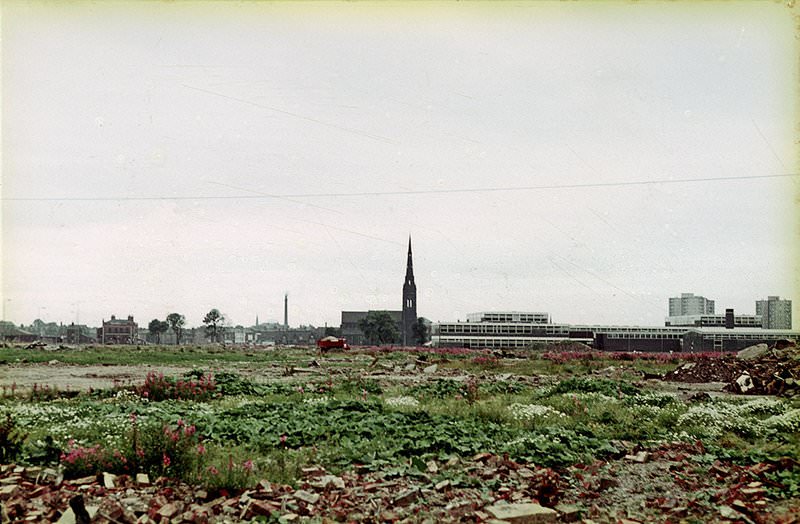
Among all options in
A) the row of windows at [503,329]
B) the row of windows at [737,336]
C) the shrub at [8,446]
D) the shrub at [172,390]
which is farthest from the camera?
the row of windows at [503,329]

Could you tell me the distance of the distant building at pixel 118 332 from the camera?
2891 inches

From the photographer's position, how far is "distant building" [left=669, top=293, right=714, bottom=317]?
190ft

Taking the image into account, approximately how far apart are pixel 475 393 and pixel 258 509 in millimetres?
10850

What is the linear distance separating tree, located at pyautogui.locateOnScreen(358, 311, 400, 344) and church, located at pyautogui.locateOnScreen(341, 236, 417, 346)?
347cm

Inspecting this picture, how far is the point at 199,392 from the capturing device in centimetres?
1572

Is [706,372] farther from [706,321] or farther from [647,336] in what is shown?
[647,336]

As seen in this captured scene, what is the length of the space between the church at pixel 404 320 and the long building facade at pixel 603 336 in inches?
439

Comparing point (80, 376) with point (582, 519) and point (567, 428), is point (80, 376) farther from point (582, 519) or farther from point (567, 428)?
point (582, 519)

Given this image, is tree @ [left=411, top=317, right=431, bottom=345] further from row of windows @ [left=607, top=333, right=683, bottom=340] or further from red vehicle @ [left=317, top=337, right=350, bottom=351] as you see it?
red vehicle @ [left=317, top=337, right=350, bottom=351]

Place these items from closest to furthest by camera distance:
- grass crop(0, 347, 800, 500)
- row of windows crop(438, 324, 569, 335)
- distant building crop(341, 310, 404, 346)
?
grass crop(0, 347, 800, 500) → row of windows crop(438, 324, 569, 335) → distant building crop(341, 310, 404, 346)

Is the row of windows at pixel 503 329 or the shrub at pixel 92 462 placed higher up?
the shrub at pixel 92 462

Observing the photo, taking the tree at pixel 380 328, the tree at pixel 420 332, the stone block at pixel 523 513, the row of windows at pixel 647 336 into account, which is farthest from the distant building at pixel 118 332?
the stone block at pixel 523 513

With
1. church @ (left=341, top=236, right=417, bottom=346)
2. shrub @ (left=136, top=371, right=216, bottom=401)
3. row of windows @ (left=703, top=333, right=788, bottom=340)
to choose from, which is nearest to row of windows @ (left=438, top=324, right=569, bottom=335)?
church @ (left=341, top=236, right=417, bottom=346)

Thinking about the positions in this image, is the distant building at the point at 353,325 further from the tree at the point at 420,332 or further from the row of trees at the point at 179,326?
the row of trees at the point at 179,326
